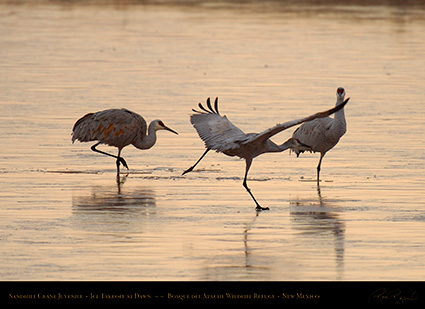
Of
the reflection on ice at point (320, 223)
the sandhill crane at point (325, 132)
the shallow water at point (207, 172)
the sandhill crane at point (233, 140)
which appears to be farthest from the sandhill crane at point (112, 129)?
the reflection on ice at point (320, 223)

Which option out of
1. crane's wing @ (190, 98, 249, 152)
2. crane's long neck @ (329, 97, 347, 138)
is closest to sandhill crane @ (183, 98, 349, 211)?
crane's wing @ (190, 98, 249, 152)

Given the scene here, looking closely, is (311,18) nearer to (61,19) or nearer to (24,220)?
(61,19)

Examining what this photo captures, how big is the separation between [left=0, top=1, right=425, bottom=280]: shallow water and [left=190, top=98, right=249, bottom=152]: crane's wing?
0.63 metres

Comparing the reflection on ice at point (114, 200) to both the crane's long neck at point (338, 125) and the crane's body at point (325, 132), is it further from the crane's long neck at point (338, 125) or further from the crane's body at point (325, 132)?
the crane's long neck at point (338, 125)

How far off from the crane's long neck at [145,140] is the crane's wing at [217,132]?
2.05 m

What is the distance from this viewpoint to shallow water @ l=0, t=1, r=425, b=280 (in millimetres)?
10734

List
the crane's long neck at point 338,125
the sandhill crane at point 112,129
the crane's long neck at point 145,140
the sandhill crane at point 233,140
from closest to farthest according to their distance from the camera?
the sandhill crane at point 233,140 → the crane's long neck at point 338,125 → the sandhill crane at point 112,129 → the crane's long neck at point 145,140

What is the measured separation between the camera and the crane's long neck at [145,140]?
16.9 m

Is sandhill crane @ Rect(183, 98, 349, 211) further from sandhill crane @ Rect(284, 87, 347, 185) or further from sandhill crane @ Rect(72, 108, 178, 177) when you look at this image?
sandhill crane @ Rect(72, 108, 178, 177)

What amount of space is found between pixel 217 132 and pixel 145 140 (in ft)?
9.21

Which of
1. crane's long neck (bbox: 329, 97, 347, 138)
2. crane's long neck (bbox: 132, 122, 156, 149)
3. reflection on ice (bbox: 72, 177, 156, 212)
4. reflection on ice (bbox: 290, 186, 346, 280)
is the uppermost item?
crane's long neck (bbox: 329, 97, 347, 138)

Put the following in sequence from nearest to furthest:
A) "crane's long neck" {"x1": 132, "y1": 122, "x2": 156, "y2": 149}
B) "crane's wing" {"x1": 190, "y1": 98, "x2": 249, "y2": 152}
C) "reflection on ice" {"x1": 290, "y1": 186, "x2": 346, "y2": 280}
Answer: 1. "reflection on ice" {"x1": 290, "y1": 186, "x2": 346, "y2": 280}
2. "crane's wing" {"x1": 190, "y1": 98, "x2": 249, "y2": 152}
3. "crane's long neck" {"x1": 132, "y1": 122, "x2": 156, "y2": 149}

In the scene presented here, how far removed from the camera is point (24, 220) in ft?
40.7

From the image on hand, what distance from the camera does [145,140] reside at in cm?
1702
